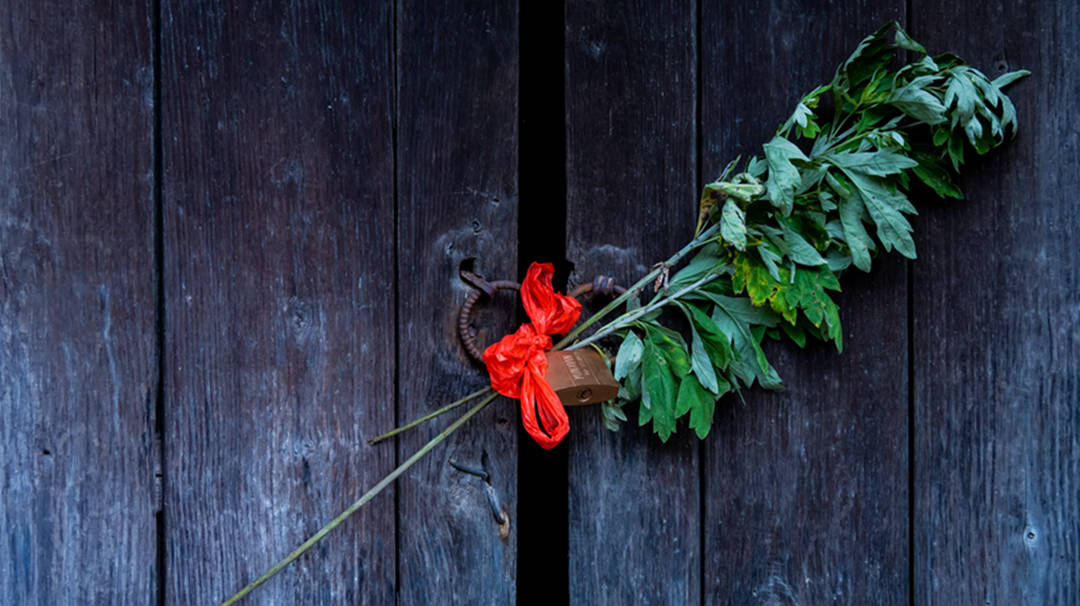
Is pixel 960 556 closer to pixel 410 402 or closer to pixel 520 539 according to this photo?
pixel 520 539

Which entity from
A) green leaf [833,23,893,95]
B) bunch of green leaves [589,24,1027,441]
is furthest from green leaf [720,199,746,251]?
green leaf [833,23,893,95]

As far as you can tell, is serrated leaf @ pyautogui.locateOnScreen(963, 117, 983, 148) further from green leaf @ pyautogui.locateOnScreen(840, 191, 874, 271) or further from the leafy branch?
green leaf @ pyautogui.locateOnScreen(840, 191, 874, 271)

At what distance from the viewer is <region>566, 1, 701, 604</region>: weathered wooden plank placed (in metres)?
0.86

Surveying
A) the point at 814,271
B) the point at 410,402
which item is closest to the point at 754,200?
the point at 814,271

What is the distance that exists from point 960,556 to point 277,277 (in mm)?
935

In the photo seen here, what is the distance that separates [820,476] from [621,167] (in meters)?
0.47

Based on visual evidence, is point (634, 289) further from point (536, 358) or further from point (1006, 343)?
point (1006, 343)

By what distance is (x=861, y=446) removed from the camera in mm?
878

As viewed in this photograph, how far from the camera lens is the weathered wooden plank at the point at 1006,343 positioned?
0.87 meters

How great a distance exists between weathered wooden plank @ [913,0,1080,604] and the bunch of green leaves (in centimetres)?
6

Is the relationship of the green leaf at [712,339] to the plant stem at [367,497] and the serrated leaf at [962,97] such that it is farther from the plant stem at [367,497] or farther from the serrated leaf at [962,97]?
the serrated leaf at [962,97]

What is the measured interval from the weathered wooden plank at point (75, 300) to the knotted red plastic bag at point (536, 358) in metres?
0.43

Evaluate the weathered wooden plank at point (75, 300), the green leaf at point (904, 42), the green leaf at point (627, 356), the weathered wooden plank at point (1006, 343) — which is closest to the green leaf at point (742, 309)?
the green leaf at point (627, 356)

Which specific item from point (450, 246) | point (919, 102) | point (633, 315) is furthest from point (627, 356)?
point (919, 102)
